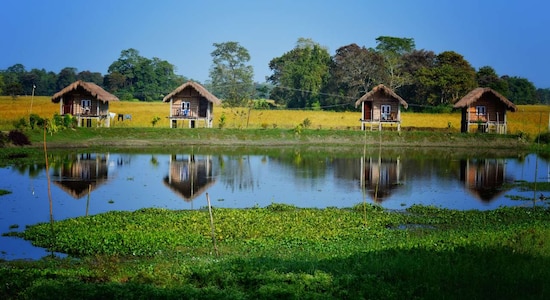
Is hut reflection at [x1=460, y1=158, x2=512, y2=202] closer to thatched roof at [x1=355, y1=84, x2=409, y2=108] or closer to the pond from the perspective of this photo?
the pond

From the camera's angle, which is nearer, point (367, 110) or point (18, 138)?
point (18, 138)

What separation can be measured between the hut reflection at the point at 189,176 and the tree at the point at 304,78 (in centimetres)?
3667

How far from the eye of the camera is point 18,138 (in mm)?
38188

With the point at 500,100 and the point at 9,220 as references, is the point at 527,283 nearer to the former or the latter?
the point at 9,220

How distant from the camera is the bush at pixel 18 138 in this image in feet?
125

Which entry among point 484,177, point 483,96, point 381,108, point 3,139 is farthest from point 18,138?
point 483,96

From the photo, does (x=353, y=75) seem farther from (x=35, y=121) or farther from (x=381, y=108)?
(x=35, y=121)

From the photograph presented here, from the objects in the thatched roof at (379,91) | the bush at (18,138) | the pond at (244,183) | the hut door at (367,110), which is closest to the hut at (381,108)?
the thatched roof at (379,91)

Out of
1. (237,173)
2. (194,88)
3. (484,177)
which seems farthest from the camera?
(194,88)

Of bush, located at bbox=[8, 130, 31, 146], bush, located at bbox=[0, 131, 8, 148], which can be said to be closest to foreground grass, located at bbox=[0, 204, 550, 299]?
bush, located at bbox=[0, 131, 8, 148]

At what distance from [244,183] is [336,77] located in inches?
1788

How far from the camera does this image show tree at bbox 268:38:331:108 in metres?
73.5

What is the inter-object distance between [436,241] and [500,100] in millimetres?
39013

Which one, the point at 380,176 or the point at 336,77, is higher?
the point at 336,77
